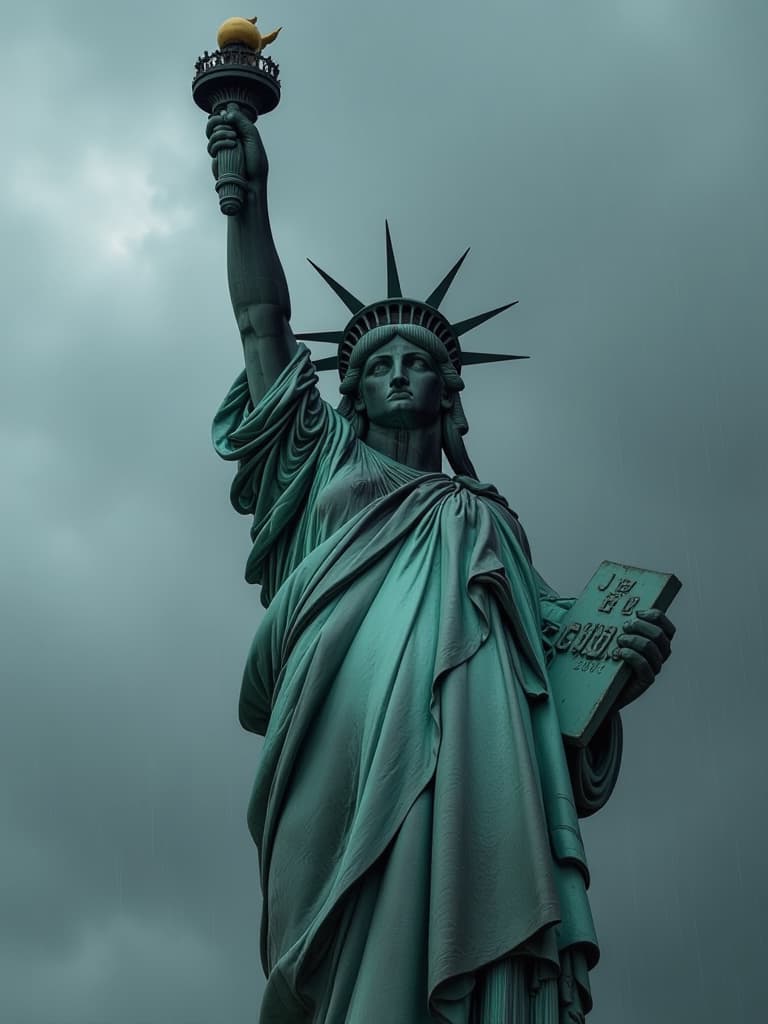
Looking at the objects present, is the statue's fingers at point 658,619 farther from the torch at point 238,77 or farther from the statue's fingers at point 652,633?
the torch at point 238,77

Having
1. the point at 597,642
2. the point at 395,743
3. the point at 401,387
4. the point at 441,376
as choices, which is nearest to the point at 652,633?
the point at 597,642

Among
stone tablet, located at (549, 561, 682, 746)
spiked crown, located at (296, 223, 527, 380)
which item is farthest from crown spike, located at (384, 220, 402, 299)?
stone tablet, located at (549, 561, 682, 746)

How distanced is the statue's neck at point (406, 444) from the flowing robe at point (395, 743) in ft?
1.19

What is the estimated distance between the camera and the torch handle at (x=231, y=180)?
13.1m

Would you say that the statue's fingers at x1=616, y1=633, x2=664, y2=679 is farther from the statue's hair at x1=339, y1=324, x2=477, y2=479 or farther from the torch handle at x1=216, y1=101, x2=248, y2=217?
the torch handle at x1=216, y1=101, x2=248, y2=217

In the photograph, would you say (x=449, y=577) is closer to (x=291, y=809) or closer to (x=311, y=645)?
(x=311, y=645)

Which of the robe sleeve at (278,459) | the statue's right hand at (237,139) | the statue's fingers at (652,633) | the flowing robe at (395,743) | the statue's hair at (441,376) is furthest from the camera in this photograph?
the statue's hair at (441,376)

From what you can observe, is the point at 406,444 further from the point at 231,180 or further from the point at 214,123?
the point at 214,123

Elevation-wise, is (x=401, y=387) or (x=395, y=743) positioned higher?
(x=401, y=387)

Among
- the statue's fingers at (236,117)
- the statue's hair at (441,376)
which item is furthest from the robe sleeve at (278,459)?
the statue's fingers at (236,117)

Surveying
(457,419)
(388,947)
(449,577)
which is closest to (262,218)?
(457,419)

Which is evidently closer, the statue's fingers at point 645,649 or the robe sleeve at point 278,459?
the statue's fingers at point 645,649

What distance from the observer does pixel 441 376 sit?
1356 cm

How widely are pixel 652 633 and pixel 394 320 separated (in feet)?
11.2
